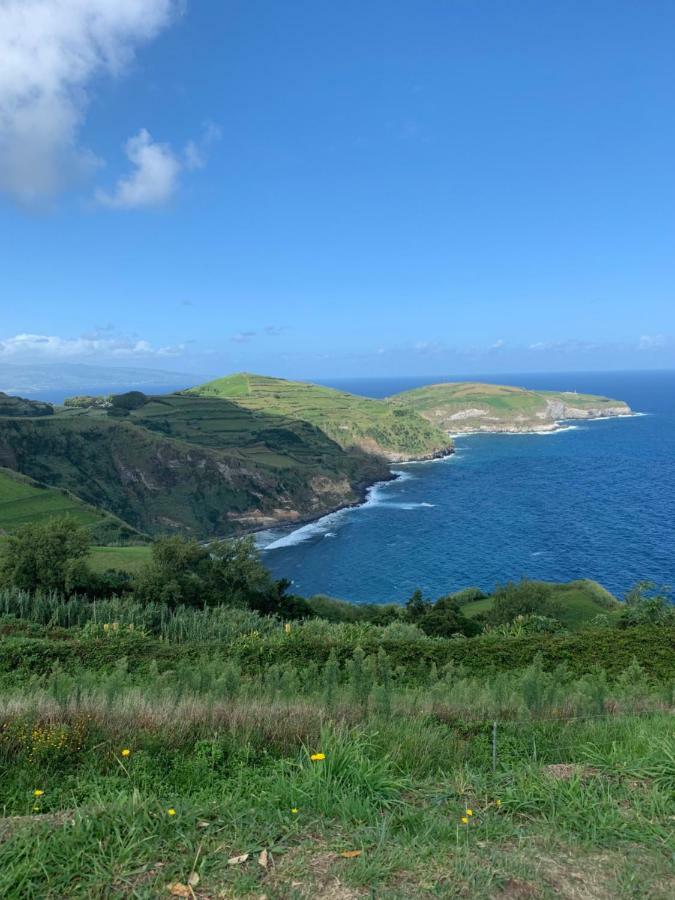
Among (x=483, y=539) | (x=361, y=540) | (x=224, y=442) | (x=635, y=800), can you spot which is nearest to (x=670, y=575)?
(x=483, y=539)

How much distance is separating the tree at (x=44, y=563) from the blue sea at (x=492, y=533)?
45.1 metres

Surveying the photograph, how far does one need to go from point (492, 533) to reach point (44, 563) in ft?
254

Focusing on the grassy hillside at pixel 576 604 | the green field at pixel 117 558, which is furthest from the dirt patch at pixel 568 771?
the green field at pixel 117 558

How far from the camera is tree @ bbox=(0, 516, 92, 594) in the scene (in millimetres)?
34594

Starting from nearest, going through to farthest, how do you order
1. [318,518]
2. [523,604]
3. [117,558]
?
[523,604], [117,558], [318,518]

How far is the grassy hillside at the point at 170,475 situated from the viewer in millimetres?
115000

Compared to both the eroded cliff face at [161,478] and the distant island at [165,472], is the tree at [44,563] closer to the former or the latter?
the distant island at [165,472]

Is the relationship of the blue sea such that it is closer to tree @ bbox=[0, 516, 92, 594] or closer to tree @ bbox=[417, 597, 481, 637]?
tree @ bbox=[417, 597, 481, 637]

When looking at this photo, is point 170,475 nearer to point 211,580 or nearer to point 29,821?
point 211,580

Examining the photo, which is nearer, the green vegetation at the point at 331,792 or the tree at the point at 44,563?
the green vegetation at the point at 331,792

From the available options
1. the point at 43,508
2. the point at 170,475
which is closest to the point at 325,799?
the point at 43,508

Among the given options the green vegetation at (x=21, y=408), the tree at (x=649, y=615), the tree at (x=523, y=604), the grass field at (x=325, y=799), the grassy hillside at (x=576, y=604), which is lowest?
the grassy hillside at (x=576, y=604)

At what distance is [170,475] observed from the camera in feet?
411

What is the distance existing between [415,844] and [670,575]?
261ft
